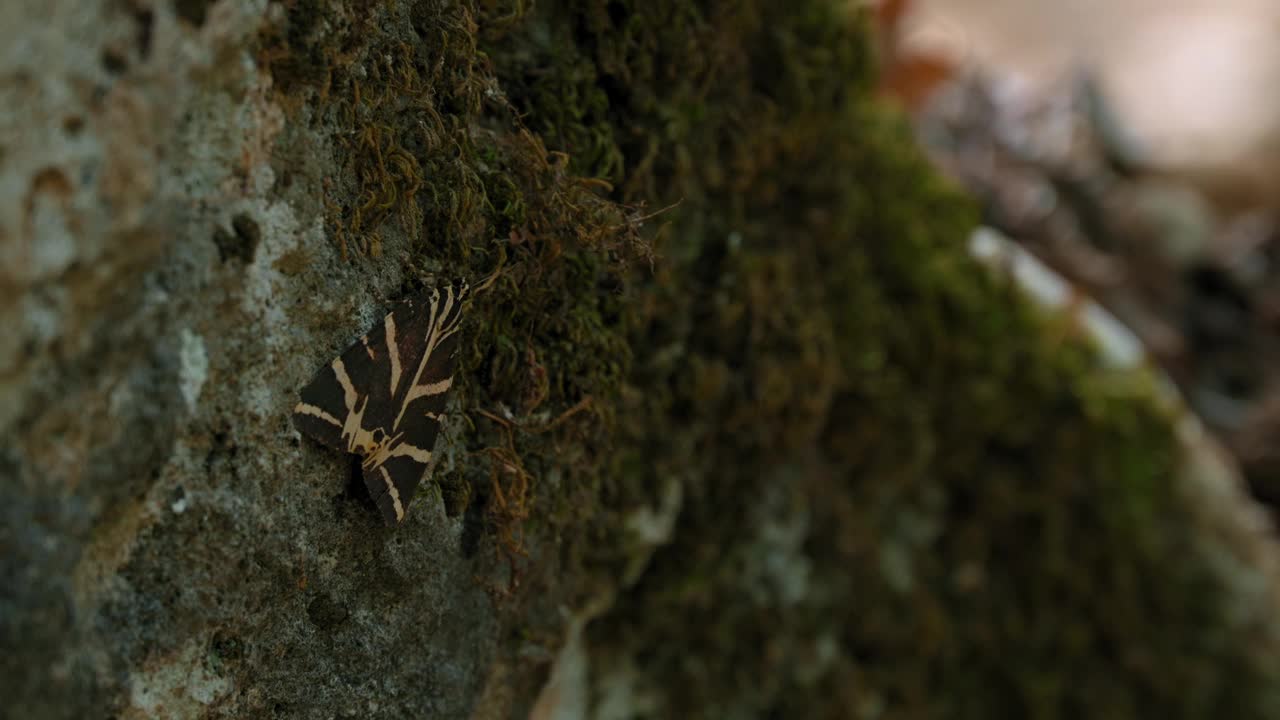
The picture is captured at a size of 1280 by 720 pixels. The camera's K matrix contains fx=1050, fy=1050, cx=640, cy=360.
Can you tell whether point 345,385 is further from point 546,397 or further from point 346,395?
point 546,397

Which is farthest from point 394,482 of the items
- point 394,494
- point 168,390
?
point 168,390

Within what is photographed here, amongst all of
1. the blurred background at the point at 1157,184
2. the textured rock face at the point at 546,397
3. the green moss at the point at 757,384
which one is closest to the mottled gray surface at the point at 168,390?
the textured rock face at the point at 546,397

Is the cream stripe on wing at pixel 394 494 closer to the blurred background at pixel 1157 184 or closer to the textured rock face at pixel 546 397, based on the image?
the textured rock face at pixel 546 397

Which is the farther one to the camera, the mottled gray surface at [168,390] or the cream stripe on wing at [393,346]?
the cream stripe on wing at [393,346]

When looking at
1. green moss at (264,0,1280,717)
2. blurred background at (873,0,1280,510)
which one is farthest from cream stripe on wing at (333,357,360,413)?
blurred background at (873,0,1280,510)

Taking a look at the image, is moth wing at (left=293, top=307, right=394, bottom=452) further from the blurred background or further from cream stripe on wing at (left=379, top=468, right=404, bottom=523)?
the blurred background
